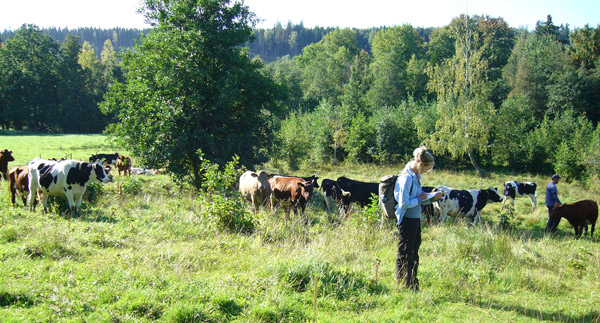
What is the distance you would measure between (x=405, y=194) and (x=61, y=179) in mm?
9725

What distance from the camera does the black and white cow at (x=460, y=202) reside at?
46.2ft

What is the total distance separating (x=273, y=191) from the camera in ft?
45.4

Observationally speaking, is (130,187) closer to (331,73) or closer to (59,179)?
(59,179)

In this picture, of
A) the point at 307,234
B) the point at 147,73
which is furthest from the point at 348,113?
the point at 307,234

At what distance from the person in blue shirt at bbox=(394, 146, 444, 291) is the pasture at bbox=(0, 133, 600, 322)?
37cm

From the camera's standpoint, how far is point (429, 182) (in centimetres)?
2498

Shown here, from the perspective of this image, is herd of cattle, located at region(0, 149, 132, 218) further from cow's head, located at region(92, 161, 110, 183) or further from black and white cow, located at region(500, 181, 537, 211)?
black and white cow, located at region(500, 181, 537, 211)

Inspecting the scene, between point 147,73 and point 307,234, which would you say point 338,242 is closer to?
point 307,234

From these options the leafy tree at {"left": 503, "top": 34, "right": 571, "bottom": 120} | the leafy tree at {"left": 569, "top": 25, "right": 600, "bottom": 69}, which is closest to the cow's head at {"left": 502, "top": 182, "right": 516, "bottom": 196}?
the leafy tree at {"left": 503, "top": 34, "right": 571, "bottom": 120}

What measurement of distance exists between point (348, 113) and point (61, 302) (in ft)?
104

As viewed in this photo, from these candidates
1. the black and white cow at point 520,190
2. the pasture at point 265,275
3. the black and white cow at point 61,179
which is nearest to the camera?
the pasture at point 265,275

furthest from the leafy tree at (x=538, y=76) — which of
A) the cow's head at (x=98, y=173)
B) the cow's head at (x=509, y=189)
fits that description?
the cow's head at (x=98, y=173)

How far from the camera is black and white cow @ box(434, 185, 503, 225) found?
14094 millimetres

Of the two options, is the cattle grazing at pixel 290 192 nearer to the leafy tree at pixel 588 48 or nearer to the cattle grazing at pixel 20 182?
the cattle grazing at pixel 20 182
